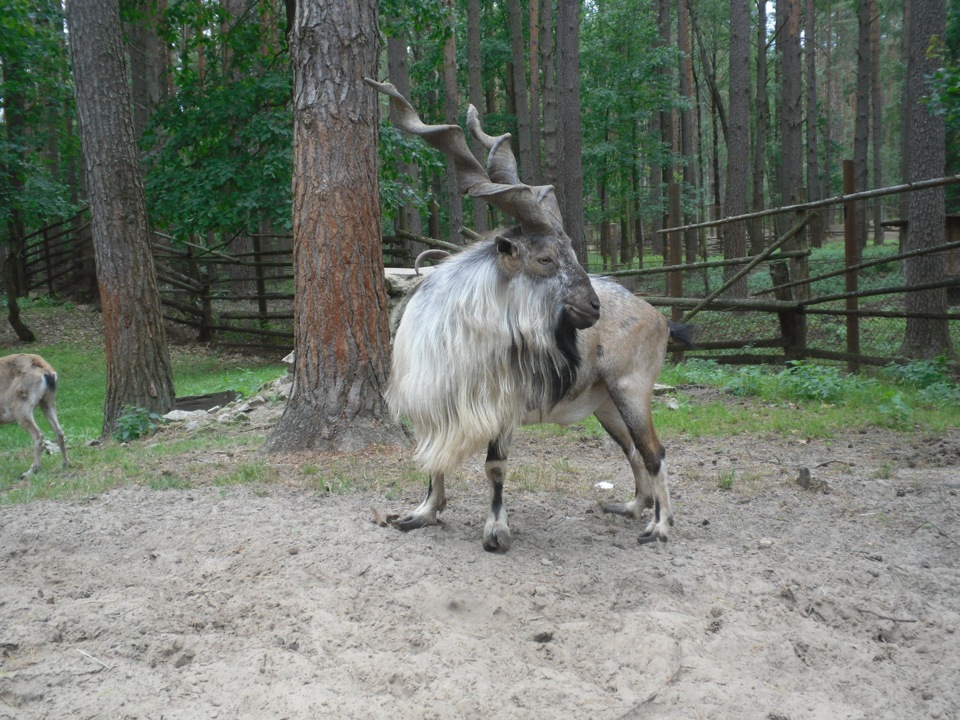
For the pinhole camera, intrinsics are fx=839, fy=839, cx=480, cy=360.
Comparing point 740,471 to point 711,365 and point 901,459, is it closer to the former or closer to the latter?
point 901,459

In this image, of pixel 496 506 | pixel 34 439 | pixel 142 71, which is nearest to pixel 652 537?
pixel 496 506

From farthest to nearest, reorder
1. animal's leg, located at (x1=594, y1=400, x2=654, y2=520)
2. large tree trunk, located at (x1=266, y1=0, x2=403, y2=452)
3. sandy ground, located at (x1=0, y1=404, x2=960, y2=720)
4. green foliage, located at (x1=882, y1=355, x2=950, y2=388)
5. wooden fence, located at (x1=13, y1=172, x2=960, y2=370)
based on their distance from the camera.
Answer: wooden fence, located at (x1=13, y1=172, x2=960, y2=370) < green foliage, located at (x1=882, y1=355, x2=950, y2=388) < large tree trunk, located at (x1=266, y1=0, x2=403, y2=452) < animal's leg, located at (x1=594, y1=400, x2=654, y2=520) < sandy ground, located at (x1=0, y1=404, x2=960, y2=720)

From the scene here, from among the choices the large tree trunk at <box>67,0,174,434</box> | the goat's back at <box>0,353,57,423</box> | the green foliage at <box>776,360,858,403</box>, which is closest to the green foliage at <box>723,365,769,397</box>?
the green foliage at <box>776,360,858,403</box>

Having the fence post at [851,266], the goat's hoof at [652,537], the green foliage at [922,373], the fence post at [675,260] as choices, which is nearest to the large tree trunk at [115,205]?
the goat's hoof at [652,537]

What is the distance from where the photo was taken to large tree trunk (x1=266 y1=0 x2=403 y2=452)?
641 centimetres

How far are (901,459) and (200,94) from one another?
1190 cm

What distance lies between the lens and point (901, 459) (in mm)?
6441

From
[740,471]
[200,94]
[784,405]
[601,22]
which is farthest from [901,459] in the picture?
[601,22]

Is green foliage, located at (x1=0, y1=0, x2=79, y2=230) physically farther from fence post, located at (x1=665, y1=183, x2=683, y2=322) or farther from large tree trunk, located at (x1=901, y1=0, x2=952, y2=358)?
large tree trunk, located at (x1=901, y1=0, x2=952, y2=358)

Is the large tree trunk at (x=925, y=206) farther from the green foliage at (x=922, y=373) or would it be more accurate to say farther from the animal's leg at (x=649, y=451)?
the animal's leg at (x=649, y=451)

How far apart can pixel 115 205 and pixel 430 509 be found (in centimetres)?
625

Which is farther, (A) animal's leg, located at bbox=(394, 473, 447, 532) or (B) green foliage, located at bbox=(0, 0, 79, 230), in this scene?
(B) green foliage, located at bbox=(0, 0, 79, 230)

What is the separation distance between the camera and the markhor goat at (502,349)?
14.8ft

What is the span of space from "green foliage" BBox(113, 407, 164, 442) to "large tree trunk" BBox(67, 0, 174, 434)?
29 centimetres
